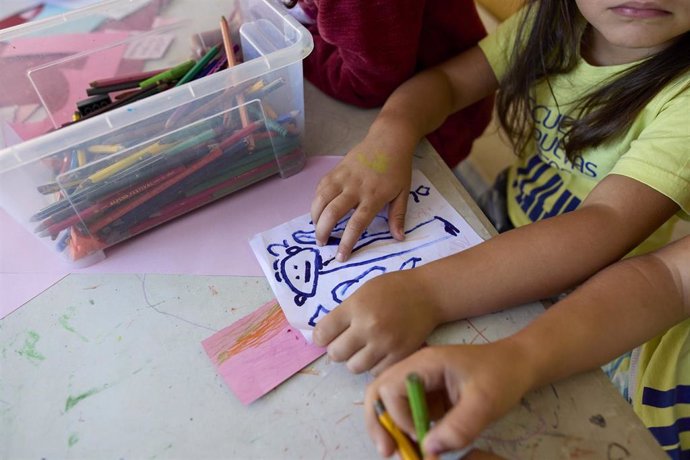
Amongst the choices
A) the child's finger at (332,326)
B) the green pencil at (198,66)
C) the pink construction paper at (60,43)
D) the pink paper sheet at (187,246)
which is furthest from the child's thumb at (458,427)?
the pink construction paper at (60,43)

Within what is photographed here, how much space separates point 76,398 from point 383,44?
0.44 m

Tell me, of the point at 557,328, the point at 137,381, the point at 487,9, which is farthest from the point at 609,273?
the point at 487,9

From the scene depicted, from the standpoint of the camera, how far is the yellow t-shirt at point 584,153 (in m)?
0.44

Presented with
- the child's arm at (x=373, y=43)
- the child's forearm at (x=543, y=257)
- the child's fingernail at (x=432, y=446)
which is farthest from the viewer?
the child's arm at (x=373, y=43)

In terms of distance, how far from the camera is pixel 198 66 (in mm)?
537

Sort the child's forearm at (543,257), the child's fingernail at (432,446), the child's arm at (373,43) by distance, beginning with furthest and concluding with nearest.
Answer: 1. the child's arm at (373,43)
2. the child's forearm at (543,257)
3. the child's fingernail at (432,446)

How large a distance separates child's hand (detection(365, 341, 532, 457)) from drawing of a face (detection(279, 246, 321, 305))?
120 mm

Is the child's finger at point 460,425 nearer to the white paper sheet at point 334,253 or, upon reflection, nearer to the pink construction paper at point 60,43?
the white paper sheet at point 334,253

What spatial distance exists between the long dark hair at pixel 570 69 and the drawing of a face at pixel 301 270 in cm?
34

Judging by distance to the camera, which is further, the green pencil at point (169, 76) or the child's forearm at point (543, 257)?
the green pencil at point (169, 76)

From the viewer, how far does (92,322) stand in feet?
1.38

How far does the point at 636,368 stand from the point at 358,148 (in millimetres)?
382

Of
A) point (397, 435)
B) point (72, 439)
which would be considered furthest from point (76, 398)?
point (397, 435)

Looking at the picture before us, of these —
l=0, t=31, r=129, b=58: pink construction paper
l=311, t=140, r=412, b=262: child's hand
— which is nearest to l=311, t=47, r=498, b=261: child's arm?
l=311, t=140, r=412, b=262: child's hand
